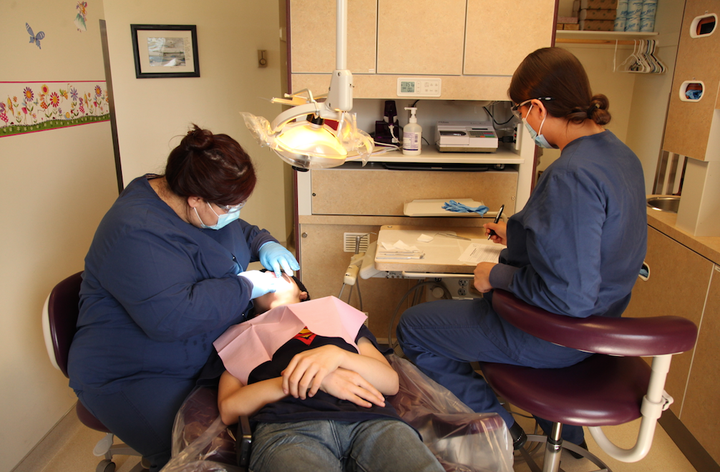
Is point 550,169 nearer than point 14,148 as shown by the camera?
Yes

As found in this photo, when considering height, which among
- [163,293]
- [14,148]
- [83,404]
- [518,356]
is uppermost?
[14,148]

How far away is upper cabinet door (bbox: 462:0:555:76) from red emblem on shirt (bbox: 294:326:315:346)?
1.39 m

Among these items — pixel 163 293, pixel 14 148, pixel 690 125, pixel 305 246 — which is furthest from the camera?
pixel 305 246

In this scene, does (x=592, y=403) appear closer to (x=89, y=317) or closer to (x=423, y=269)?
(x=423, y=269)

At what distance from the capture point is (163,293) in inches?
47.2

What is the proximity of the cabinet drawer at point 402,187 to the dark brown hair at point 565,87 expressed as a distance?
0.89 metres

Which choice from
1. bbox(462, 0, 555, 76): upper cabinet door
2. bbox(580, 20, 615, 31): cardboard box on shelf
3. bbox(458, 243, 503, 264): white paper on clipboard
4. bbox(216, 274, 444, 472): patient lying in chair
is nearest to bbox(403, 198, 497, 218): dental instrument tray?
bbox(458, 243, 503, 264): white paper on clipboard

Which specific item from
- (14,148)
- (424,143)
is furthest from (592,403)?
(14,148)

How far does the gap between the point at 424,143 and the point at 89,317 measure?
1.80 m

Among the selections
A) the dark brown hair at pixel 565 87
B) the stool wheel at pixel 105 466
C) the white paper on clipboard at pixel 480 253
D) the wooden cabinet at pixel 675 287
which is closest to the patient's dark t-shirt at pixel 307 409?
the white paper on clipboard at pixel 480 253

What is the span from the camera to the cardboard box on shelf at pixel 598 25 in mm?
2770

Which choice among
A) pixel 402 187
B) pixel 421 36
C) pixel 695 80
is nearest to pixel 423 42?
pixel 421 36

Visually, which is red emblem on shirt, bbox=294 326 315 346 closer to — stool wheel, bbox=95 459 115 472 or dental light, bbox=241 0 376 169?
dental light, bbox=241 0 376 169

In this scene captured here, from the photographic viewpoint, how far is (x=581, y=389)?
128cm
